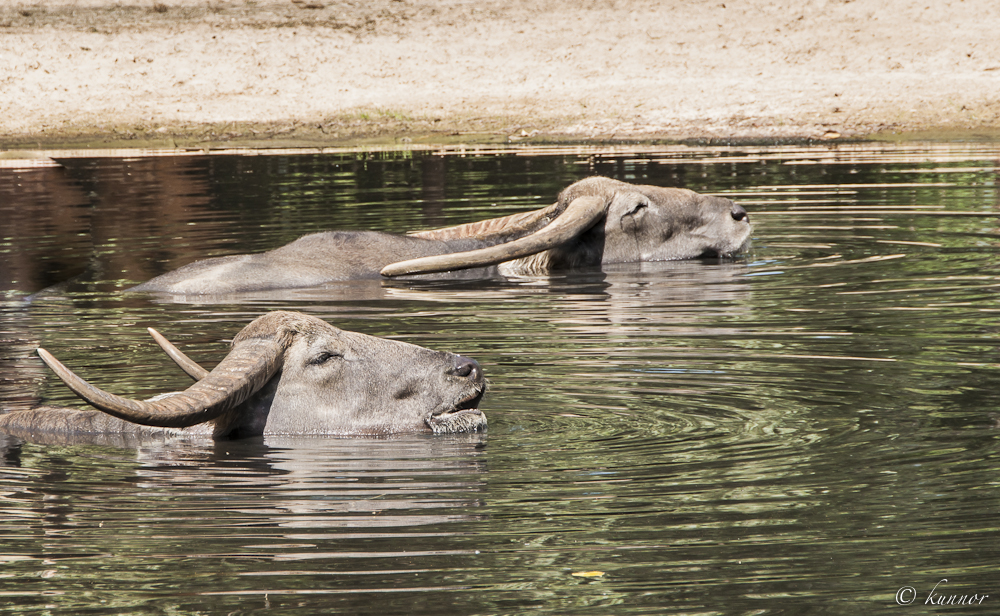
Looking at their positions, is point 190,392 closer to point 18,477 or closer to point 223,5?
point 18,477

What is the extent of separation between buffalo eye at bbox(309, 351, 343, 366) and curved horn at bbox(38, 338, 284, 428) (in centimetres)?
15

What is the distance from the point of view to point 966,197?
16.3m

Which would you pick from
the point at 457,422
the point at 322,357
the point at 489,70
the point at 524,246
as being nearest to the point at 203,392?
the point at 322,357

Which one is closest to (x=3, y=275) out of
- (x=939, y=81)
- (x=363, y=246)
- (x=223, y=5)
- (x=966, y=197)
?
(x=363, y=246)

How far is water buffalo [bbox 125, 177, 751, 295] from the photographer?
40.4 ft

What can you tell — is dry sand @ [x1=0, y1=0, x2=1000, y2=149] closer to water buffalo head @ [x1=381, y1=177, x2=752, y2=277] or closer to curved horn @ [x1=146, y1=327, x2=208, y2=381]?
water buffalo head @ [x1=381, y1=177, x2=752, y2=277]

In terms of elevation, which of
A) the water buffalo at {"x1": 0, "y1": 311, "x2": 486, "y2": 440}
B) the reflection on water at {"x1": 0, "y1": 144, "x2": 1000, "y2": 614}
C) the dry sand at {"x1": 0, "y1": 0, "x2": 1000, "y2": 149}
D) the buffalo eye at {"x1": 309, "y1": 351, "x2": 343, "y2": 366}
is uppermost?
the dry sand at {"x1": 0, "y1": 0, "x2": 1000, "y2": 149}

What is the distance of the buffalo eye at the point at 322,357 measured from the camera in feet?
22.5

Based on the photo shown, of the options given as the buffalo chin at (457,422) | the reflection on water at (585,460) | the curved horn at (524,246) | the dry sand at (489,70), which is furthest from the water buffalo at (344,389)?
the dry sand at (489,70)

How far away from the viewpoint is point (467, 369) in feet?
22.6

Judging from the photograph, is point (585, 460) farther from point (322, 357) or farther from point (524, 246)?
point (524, 246)

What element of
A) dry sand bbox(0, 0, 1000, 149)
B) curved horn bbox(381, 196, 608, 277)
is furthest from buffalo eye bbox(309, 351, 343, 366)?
dry sand bbox(0, 0, 1000, 149)

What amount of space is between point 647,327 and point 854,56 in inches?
973

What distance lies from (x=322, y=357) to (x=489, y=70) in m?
28.0
